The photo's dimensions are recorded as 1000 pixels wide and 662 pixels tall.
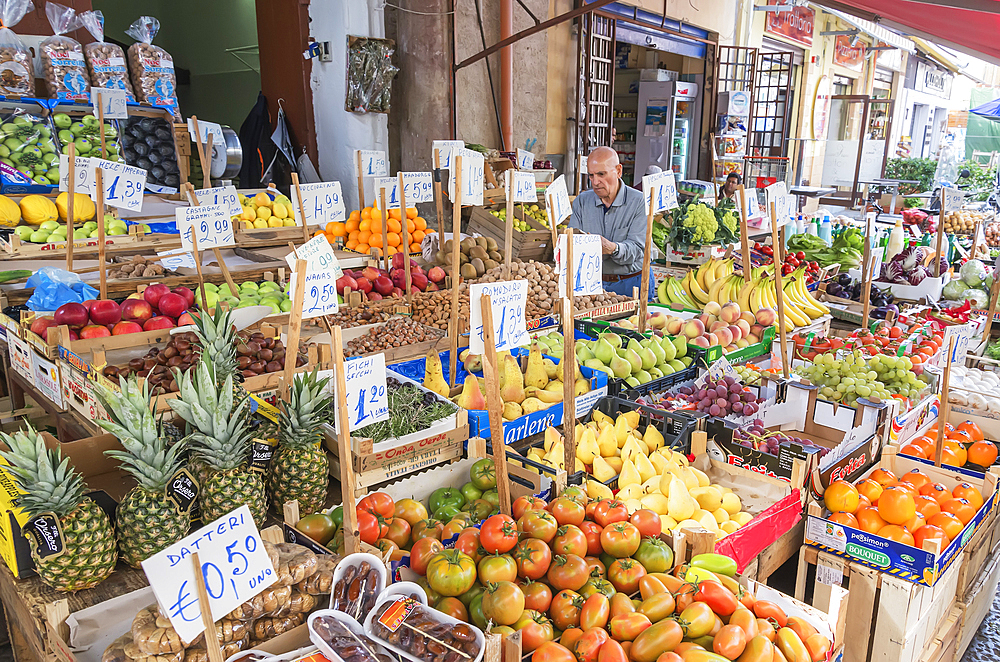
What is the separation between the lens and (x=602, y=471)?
8.21ft

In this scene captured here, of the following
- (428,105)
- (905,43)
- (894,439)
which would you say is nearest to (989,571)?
(894,439)

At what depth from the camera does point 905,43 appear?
46.8ft

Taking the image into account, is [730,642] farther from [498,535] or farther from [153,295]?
[153,295]

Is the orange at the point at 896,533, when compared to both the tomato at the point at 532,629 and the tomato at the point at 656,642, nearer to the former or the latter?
the tomato at the point at 656,642

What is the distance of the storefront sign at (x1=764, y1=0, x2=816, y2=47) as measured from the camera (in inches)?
492

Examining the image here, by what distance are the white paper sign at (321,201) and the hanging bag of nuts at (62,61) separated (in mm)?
2783

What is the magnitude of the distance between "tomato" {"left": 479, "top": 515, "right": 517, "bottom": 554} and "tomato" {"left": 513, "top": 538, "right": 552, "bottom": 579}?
0.03 m

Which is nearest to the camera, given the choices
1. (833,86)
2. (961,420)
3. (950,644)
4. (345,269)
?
(950,644)

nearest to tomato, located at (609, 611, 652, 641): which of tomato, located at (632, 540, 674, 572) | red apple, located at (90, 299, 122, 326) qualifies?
tomato, located at (632, 540, 674, 572)

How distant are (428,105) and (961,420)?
572 cm

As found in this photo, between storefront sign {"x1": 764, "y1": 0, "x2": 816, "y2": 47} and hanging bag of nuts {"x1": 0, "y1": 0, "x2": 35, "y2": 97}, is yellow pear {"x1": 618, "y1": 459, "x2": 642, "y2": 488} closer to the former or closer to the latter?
hanging bag of nuts {"x1": 0, "y1": 0, "x2": 35, "y2": 97}

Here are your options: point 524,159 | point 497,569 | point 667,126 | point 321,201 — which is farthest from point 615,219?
point 667,126

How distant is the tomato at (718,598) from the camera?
Answer: 1.74 meters

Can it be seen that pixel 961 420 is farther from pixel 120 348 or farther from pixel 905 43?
pixel 905 43
